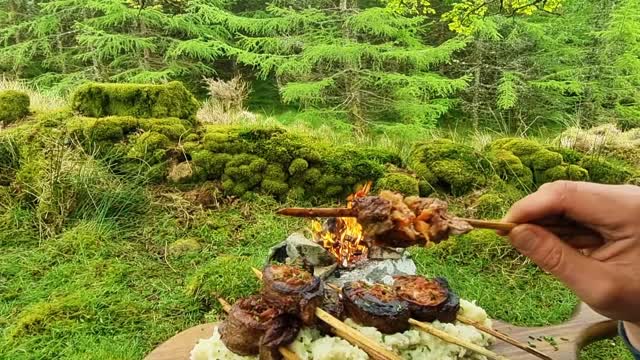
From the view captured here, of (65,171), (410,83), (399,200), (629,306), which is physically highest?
(629,306)

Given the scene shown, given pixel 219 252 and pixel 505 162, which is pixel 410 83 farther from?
pixel 219 252

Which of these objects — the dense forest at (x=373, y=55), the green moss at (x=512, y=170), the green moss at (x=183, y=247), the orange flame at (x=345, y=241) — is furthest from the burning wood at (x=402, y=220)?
the dense forest at (x=373, y=55)

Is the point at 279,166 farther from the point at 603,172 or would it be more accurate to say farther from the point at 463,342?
the point at 603,172

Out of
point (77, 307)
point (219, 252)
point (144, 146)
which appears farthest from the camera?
point (144, 146)

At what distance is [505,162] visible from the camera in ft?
16.3

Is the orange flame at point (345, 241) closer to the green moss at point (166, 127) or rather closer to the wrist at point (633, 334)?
the wrist at point (633, 334)

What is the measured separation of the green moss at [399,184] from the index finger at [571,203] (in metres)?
3.47

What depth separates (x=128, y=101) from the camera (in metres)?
5.23

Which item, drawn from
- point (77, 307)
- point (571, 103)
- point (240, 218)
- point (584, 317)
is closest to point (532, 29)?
point (571, 103)

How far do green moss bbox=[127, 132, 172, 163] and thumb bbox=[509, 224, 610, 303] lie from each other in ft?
13.7

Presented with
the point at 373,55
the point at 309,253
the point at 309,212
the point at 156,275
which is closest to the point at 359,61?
the point at 373,55

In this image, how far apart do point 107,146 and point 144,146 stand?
359 mm

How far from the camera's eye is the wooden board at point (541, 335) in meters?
2.14

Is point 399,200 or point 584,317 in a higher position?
point 399,200
